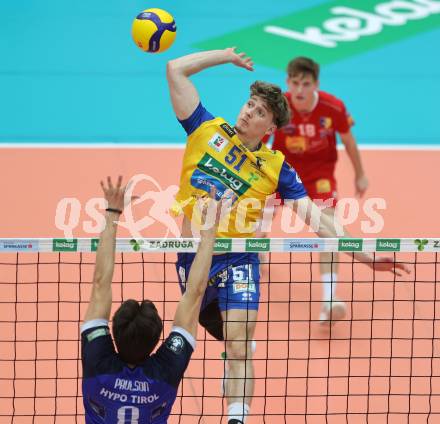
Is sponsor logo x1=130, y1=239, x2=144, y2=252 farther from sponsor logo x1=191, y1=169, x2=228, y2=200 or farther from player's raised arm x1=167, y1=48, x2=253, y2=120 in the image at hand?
player's raised arm x1=167, y1=48, x2=253, y2=120

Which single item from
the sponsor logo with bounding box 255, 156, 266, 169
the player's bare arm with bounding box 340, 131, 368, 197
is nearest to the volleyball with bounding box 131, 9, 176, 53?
the sponsor logo with bounding box 255, 156, 266, 169

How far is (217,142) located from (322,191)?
10.2 feet

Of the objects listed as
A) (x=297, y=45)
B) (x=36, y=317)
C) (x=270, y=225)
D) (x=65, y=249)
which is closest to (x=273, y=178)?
(x=65, y=249)

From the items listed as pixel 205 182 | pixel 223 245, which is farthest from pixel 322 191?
pixel 223 245

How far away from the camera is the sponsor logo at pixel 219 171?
25.7 feet

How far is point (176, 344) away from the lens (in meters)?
5.43

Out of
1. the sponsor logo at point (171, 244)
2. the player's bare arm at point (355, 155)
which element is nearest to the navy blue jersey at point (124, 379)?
the sponsor logo at point (171, 244)

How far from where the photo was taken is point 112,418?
5387 millimetres

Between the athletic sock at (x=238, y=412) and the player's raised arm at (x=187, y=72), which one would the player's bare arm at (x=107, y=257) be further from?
the player's raised arm at (x=187, y=72)

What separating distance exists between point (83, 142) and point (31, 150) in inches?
33.3

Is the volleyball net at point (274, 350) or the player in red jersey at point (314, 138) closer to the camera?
the volleyball net at point (274, 350)

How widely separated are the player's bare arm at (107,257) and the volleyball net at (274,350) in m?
1.28

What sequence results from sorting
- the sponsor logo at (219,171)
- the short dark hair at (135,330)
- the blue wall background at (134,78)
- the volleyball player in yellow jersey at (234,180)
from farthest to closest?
the blue wall background at (134,78) < the sponsor logo at (219,171) < the volleyball player in yellow jersey at (234,180) < the short dark hair at (135,330)

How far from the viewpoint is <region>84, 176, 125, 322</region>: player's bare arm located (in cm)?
544
